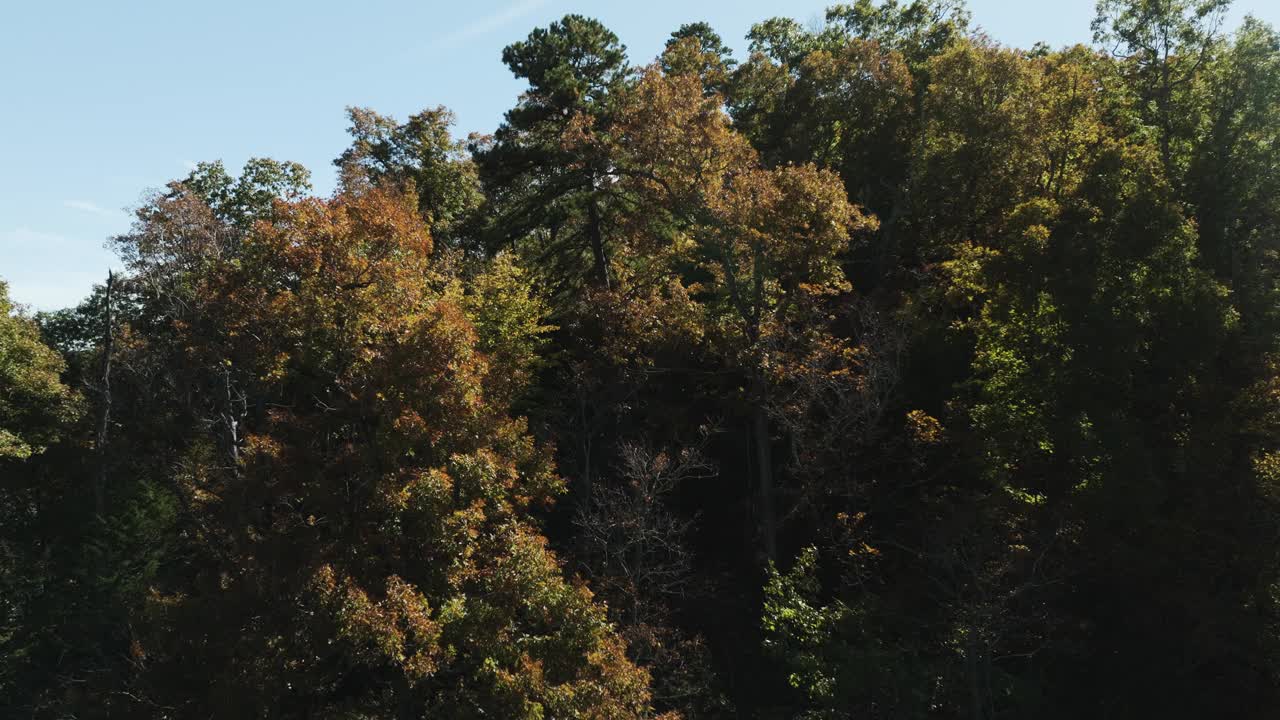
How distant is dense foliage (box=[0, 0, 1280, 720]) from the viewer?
16.2 metres

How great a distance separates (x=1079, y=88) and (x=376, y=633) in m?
22.7

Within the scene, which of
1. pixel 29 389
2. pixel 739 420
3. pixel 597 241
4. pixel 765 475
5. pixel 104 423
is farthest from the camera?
pixel 29 389

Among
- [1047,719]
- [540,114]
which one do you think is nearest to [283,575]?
[1047,719]

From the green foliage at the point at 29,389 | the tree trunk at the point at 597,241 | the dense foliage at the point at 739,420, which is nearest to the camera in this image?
the dense foliage at the point at 739,420

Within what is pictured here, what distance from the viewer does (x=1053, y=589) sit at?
730 inches

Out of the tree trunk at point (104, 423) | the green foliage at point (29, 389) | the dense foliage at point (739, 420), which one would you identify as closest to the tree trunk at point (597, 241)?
the dense foliage at point (739, 420)

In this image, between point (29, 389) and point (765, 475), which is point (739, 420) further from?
point (29, 389)

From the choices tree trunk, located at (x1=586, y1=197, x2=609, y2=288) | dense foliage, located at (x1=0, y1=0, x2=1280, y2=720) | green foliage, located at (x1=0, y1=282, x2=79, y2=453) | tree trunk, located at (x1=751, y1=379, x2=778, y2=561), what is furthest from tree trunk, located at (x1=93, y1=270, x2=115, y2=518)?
tree trunk, located at (x1=751, y1=379, x2=778, y2=561)

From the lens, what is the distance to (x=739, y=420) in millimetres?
27297

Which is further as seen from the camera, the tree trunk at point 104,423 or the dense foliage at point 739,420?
the tree trunk at point 104,423

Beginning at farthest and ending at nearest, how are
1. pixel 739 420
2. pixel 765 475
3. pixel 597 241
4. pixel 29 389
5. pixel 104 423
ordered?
pixel 29 389
pixel 104 423
pixel 597 241
pixel 739 420
pixel 765 475

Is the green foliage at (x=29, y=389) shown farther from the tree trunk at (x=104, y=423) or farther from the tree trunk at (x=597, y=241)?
the tree trunk at (x=597, y=241)

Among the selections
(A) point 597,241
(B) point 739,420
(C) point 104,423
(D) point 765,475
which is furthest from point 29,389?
(D) point 765,475

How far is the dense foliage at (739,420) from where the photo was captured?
16172 millimetres
